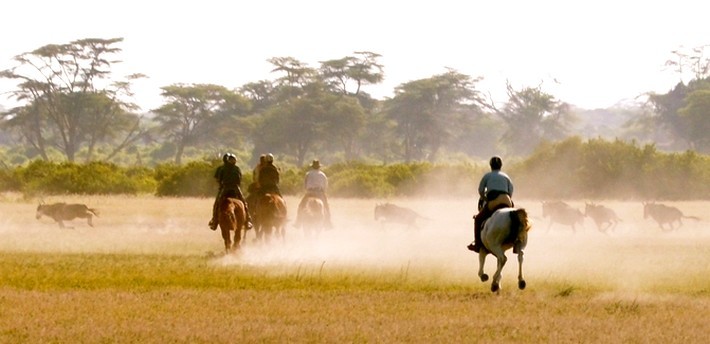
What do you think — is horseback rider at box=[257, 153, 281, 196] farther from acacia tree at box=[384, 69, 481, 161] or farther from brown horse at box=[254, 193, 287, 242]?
acacia tree at box=[384, 69, 481, 161]

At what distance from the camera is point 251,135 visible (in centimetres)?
10450

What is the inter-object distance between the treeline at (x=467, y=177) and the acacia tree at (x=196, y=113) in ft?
116

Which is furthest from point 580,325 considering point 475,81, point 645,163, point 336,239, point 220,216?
point 475,81

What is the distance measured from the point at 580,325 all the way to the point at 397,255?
41.7 ft

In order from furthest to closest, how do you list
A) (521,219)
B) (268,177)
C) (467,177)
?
(467,177) → (268,177) → (521,219)

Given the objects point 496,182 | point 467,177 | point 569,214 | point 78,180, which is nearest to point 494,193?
point 496,182

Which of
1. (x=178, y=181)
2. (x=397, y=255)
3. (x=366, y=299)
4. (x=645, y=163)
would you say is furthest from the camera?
(x=645, y=163)

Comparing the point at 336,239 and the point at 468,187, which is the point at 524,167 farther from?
the point at 336,239

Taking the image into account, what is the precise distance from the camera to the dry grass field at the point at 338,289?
14.4 metres

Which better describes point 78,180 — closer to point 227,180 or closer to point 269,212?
point 269,212

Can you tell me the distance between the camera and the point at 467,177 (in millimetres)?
69750

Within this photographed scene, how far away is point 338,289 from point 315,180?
33.2 feet

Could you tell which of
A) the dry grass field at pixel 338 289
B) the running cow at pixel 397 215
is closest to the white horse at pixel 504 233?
the dry grass field at pixel 338 289

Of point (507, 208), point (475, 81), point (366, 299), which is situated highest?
point (475, 81)
